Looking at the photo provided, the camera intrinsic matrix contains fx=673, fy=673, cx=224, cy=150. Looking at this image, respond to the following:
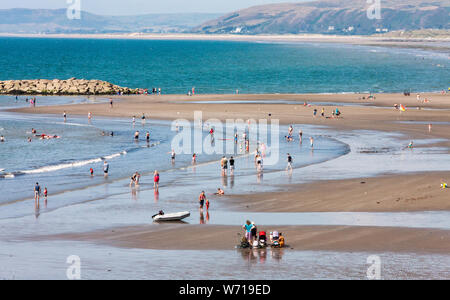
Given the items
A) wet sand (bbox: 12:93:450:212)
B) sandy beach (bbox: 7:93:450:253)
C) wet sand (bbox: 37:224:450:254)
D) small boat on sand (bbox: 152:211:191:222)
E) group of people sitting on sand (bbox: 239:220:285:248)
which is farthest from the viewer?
wet sand (bbox: 12:93:450:212)

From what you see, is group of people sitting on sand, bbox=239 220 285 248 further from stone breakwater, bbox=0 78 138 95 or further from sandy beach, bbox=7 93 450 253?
stone breakwater, bbox=0 78 138 95

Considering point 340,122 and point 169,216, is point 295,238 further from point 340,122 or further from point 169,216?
point 340,122

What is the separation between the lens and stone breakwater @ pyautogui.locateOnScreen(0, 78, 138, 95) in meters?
106

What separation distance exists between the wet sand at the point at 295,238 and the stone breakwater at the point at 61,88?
80.4 meters

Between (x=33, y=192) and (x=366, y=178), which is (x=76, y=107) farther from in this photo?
(x=366, y=178)

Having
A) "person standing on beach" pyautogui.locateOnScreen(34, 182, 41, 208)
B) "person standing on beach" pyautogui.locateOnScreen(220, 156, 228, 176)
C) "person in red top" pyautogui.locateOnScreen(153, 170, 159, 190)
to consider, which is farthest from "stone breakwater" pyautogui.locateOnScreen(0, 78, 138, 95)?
"person standing on beach" pyautogui.locateOnScreen(34, 182, 41, 208)

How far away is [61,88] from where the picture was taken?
356 ft

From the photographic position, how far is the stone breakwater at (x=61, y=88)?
348ft

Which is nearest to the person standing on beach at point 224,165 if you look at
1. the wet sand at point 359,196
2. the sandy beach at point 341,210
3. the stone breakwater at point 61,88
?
the sandy beach at point 341,210

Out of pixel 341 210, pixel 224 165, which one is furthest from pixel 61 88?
pixel 341 210

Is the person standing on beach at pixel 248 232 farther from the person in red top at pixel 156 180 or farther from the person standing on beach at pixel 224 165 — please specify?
the person standing on beach at pixel 224 165

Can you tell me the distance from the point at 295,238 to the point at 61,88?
8910 cm

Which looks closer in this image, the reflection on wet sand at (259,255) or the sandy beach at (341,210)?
the reflection on wet sand at (259,255)

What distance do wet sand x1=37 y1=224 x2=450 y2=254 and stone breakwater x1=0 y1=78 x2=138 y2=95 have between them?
3166 inches
